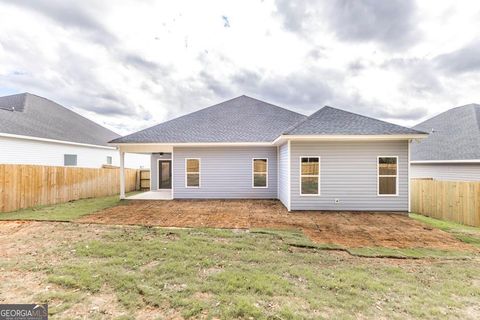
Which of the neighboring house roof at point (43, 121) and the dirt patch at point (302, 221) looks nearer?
the dirt patch at point (302, 221)

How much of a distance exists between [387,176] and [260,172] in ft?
19.3

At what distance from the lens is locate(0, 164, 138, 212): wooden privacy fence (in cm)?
927

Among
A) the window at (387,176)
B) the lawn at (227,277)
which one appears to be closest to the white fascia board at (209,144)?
the window at (387,176)

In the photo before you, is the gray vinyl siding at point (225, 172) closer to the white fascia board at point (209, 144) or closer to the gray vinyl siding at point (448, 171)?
the white fascia board at point (209, 144)

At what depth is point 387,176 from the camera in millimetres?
10070

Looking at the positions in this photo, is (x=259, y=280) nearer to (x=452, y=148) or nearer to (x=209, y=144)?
(x=209, y=144)

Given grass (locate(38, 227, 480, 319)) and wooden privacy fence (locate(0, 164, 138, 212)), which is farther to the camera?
wooden privacy fence (locate(0, 164, 138, 212))

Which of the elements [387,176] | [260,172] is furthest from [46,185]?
[387,176]

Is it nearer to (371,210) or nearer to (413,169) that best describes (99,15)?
(371,210)

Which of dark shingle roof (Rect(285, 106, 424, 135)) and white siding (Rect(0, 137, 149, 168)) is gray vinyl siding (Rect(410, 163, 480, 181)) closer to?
dark shingle roof (Rect(285, 106, 424, 135))

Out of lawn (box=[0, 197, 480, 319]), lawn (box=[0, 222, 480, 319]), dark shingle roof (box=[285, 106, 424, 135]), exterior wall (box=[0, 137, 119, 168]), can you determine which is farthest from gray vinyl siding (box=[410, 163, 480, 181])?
exterior wall (box=[0, 137, 119, 168])

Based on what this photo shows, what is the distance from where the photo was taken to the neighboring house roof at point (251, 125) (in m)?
9.92

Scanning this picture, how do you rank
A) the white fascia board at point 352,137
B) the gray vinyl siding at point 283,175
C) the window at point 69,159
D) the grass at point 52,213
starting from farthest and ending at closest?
the window at point 69,159 < the gray vinyl siding at point 283,175 < the white fascia board at point 352,137 < the grass at point 52,213

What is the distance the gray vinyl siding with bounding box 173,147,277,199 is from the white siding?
8.72 meters
